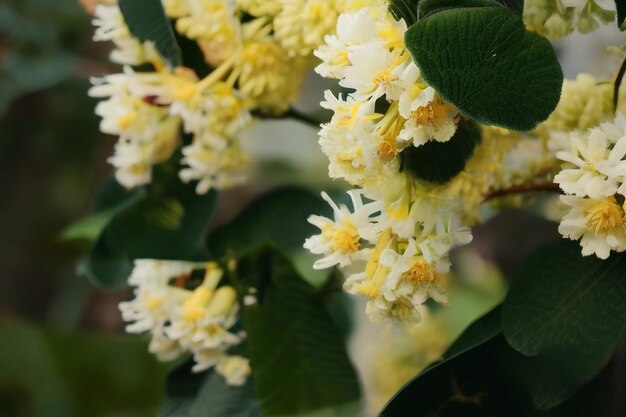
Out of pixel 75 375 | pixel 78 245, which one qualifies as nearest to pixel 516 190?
pixel 75 375

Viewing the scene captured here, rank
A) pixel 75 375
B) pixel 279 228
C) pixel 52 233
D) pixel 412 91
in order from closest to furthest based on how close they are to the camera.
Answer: pixel 412 91, pixel 279 228, pixel 75 375, pixel 52 233

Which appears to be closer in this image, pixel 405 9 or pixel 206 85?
pixel 405 9

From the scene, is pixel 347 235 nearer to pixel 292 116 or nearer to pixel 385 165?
pixel 385 165

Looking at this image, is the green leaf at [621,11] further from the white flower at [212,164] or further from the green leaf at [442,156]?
the white flower at [212,164]

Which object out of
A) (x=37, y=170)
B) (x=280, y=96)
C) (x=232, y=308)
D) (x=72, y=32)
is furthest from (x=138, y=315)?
(x=37, y=170)

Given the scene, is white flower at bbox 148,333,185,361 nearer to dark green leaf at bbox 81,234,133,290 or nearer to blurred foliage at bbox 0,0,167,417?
dark green leaf at bbox 81,234,133,290

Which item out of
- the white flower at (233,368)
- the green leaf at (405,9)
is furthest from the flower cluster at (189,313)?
the green leaf at (405,9)
